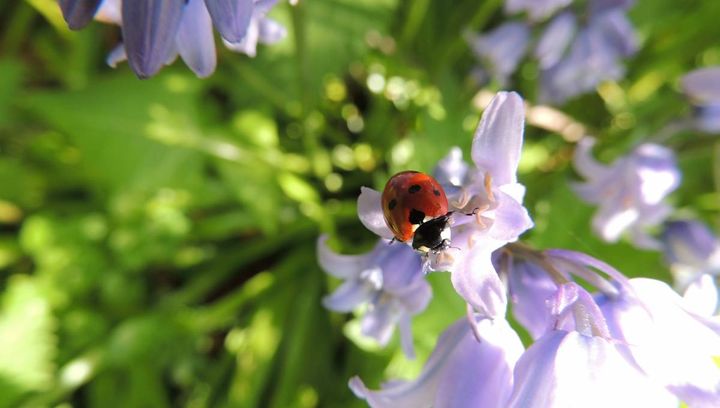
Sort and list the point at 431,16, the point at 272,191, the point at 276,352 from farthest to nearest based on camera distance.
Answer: the point at 431,16
the point at 276,352
the point at 272,191

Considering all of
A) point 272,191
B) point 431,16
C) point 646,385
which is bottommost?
point 272,191

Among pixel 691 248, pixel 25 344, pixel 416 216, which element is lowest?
pixel 691 248

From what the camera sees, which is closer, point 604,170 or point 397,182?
point 397,182

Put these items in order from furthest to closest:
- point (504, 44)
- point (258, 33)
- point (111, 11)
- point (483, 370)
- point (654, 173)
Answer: point (504, 44) < point (654, 173) < point (258, 33) < point (111, 11) < point (483, 370)

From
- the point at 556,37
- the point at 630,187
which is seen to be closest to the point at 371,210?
the point at 630,187

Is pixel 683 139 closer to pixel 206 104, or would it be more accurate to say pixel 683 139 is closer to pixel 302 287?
pixel 302 287

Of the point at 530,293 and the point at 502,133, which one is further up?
the point at 502,133

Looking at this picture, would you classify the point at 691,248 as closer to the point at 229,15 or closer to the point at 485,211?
the point at 485,211

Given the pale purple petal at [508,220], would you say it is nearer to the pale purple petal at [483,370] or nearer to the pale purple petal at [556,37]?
the pale purple petal at [483,370]

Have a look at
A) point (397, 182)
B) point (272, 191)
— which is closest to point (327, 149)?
point (272, 191)
